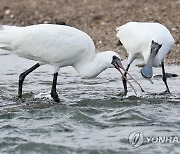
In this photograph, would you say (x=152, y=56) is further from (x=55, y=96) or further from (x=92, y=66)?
(x=55, y=96)

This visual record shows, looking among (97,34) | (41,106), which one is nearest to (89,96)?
(41,106)

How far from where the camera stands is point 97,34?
1583 centimetres

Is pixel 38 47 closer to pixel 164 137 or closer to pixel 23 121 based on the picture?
pixel 23 121

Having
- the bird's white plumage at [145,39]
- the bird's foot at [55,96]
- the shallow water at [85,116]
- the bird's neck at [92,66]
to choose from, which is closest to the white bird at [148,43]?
the bird's white plumage at [145,39]

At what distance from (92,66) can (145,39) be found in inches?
42.2

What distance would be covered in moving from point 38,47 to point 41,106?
838 mm

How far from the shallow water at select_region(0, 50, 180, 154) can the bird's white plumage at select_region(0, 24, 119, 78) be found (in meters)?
0.56

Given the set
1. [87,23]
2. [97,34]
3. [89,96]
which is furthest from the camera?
[87,23]

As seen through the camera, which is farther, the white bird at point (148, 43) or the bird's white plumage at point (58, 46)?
the white bird at point (148, 43)

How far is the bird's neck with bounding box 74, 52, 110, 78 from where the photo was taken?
1005 centimetres

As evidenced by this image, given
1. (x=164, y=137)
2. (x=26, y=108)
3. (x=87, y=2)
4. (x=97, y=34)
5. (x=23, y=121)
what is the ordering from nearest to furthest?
(x=164, y=137) → (x=23, y=121) → (x=26, y=108) → (x=97, y=34) → (x=87, y=2)

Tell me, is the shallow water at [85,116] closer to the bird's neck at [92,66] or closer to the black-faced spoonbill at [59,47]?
the bird's neck at [92,66]

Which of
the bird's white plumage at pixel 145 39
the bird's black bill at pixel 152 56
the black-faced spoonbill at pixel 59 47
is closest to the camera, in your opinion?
Result: the black-faced spoonbill at pixel 59 47

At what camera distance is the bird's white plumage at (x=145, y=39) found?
10.6 meters
